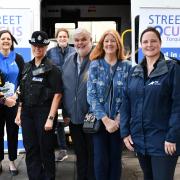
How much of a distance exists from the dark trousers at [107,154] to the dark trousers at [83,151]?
34cm

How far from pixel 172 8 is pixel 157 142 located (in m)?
2.95

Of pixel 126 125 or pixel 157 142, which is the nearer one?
pixel 157 142

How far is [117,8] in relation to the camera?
8500mm

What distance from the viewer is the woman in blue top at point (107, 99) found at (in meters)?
3.92

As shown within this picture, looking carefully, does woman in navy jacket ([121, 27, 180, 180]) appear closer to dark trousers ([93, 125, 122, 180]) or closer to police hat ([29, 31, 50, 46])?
dark trousers ([93, 125, 122, 180])

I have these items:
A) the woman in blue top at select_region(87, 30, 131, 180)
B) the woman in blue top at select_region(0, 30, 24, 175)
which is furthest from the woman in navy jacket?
the woman in blue top at select_region(0, 30, 24, 175)

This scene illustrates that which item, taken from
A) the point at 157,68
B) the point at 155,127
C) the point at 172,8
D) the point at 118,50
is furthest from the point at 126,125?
the point at 172,8

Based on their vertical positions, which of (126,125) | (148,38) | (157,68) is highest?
(148,38)

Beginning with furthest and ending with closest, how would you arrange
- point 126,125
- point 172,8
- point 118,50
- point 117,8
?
1. point 117,8
2. point 172,8
3. point 118,50
4. point 126,125

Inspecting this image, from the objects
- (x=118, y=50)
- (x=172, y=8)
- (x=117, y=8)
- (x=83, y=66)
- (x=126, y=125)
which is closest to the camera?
(x=126, y=125)

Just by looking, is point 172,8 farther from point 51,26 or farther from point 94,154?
point 51,26

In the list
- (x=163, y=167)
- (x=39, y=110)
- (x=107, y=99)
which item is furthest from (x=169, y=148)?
(x=39, y=110)

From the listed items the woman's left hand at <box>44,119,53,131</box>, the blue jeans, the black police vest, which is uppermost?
the black police vest

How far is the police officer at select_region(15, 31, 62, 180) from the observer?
4.35 m
